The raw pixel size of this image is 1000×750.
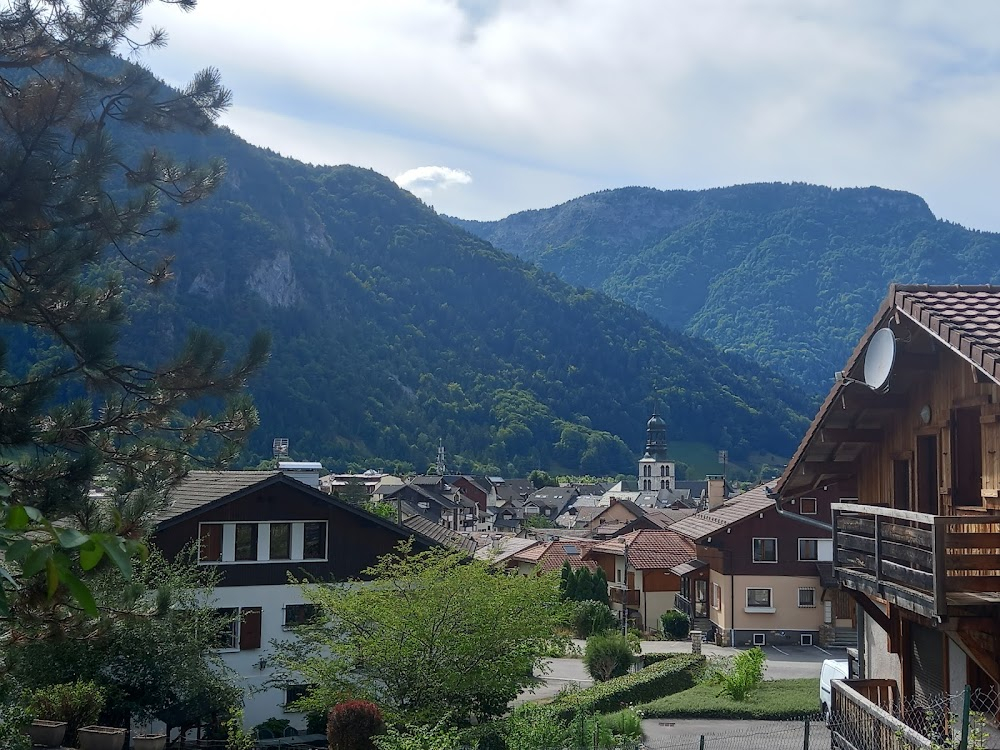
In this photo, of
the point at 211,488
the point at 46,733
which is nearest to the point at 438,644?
the point at 46,733

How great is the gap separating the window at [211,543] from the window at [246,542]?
49 centimetres

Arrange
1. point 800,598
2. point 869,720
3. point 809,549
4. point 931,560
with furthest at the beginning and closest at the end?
point 809,549
point 800,598
point 869,720
point 931,560

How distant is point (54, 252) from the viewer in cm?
953

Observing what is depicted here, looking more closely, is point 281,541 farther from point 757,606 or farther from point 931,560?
point 757,606

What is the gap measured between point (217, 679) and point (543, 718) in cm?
902

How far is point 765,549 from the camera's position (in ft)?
137

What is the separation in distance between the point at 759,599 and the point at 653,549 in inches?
362

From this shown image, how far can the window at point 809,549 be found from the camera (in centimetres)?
4206

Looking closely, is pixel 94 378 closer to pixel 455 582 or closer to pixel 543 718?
pixel 543 718

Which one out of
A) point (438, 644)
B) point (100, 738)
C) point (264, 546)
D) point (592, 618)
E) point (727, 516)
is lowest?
point (592, 618)

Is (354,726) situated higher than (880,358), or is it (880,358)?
(880,358)

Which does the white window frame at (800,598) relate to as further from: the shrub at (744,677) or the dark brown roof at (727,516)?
the shrub at (744,677)

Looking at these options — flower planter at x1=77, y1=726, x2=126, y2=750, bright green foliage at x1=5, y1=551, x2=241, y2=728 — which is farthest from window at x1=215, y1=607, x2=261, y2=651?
flower planter at x1=77, y1=726, x2=126, y2=750

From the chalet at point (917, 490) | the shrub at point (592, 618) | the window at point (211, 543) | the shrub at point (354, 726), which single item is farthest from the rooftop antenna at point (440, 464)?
the chalet at point (917, 490)
